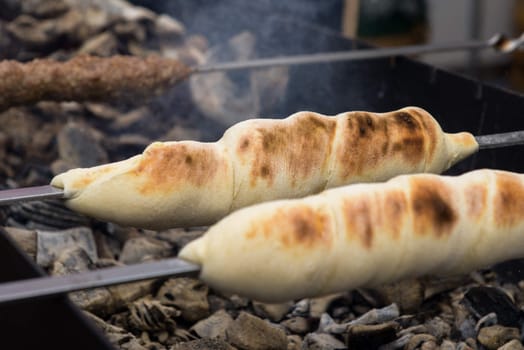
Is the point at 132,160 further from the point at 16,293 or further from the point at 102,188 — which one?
the point at 16,293

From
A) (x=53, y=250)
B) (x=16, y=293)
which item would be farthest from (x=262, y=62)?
(x=16, y=293)

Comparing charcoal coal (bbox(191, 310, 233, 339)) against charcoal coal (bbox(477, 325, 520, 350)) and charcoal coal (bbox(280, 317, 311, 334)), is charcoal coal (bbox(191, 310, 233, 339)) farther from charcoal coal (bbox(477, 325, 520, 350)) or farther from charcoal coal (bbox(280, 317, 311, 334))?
charcoal coal (bbox(477, 325, 520, 350))

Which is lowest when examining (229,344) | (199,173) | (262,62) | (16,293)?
(229,344)

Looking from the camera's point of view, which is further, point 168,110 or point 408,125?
point 168,110

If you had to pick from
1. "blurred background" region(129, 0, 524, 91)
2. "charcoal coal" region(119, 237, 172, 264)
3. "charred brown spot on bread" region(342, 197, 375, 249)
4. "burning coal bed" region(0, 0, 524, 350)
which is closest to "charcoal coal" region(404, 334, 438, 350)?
"burning coal bed" region(0, 0, 524, 350)

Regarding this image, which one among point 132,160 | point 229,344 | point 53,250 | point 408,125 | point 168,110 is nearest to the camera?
point 132,160

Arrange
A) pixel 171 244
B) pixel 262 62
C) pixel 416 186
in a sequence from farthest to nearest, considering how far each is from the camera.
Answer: pixel 262 62
pixel 171 244
pixel 416 186

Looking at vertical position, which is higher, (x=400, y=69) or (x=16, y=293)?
(x=400, y=69)

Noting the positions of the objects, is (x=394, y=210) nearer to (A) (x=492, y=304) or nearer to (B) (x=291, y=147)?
(B) (x=291, y=147)
